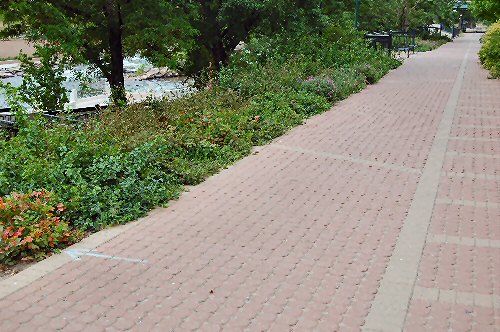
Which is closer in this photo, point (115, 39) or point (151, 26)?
point (151, 26)

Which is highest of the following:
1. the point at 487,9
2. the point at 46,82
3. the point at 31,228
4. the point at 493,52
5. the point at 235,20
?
the point at 487,9

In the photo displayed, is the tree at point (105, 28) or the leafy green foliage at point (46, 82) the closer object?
the leafy green foliage at point (46, 82)

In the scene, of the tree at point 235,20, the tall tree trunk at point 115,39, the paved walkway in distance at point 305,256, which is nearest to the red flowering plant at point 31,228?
the paved walkway in distance at point 305,256

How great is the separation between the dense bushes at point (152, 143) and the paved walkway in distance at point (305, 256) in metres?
0.43

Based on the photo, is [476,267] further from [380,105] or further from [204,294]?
[380,105]

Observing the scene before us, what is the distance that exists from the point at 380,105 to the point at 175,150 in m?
8.07

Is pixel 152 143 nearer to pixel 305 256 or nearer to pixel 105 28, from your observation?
pixel 305 256

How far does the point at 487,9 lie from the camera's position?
82.5 feet

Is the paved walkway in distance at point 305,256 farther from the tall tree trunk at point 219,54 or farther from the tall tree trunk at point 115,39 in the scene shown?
the tall tree trunk at point 219,54

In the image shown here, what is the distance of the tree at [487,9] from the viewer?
922 inches

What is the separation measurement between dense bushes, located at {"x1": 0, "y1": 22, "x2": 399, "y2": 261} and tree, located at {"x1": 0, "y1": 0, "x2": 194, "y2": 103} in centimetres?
403

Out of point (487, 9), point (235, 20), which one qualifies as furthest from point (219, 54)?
point (487, 9)

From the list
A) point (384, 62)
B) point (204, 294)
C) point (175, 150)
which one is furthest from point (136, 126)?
point (384, 62)

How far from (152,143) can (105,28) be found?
12.6 metres
